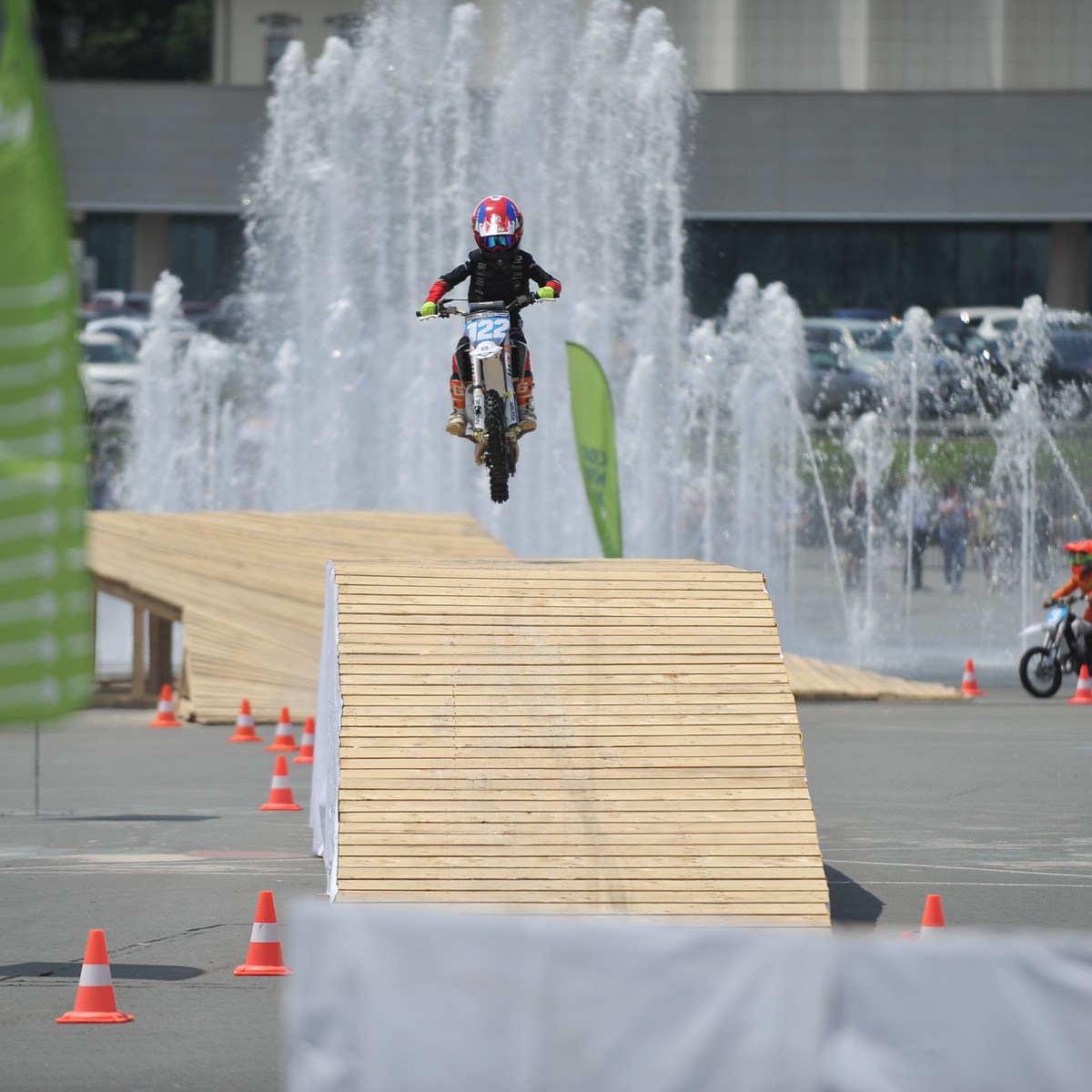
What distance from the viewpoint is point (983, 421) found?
34.2 m

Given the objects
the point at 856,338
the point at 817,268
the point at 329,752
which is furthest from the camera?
the point at 817,268

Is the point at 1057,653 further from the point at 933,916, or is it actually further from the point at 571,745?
the point at 933,916

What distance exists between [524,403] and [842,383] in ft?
84.7

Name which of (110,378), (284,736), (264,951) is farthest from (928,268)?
(264,951)

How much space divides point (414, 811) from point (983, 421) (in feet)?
89.3

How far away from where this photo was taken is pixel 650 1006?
13.4 ft

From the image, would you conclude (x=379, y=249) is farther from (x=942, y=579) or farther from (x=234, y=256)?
(x=234, y=256)

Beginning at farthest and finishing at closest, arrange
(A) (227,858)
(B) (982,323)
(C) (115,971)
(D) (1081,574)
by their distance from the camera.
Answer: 1. (B) (982,323)
2. (D) (1081,574)
3. (A) (227,858)
4. (C) (115,971)

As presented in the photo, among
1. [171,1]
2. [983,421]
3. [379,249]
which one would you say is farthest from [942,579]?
[171,1]

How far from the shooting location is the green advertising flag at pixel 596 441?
17.5 m

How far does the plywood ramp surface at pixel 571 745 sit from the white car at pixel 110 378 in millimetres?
28659

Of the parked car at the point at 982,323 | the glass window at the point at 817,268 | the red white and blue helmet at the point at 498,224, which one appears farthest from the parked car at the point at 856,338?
the red white and blue helmet at the point at 498,224

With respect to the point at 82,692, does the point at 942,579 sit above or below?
below

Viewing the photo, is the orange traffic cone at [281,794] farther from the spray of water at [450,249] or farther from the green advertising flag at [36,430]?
the spray of water at [450,249]
